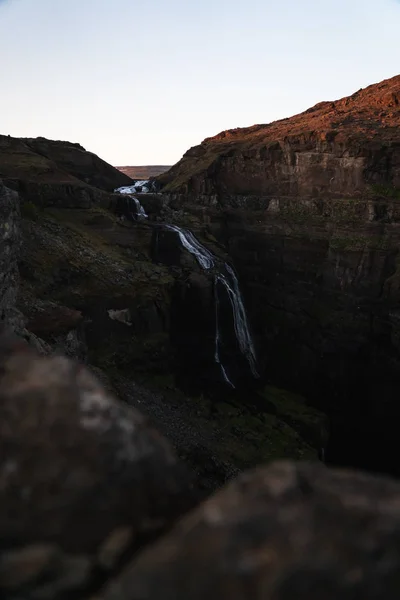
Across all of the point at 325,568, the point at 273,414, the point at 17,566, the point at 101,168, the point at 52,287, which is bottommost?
the point at 273,414

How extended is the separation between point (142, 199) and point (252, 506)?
38736 millimetres

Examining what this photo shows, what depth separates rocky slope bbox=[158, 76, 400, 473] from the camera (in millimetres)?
31016

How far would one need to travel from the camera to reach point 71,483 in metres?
3.35

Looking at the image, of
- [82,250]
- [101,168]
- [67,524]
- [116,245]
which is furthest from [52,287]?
[101,168]

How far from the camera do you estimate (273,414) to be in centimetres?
2952

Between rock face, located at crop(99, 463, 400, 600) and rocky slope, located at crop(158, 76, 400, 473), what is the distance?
29.3 metres

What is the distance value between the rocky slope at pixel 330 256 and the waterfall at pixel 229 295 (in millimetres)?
2819

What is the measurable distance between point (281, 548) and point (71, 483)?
62.7 inches

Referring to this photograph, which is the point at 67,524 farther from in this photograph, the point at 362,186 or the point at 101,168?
the point at 101,168

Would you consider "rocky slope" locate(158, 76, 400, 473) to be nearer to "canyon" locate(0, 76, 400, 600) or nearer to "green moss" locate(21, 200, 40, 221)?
"canyon" locate(0, 76, 400, 600)

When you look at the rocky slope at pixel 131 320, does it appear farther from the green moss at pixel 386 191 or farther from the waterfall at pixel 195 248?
the green moss at pixel 386 191

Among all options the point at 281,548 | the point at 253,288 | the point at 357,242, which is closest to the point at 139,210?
the point at 253,288

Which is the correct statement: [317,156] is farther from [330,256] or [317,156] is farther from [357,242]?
[330,256]

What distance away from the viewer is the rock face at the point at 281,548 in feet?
8.55
